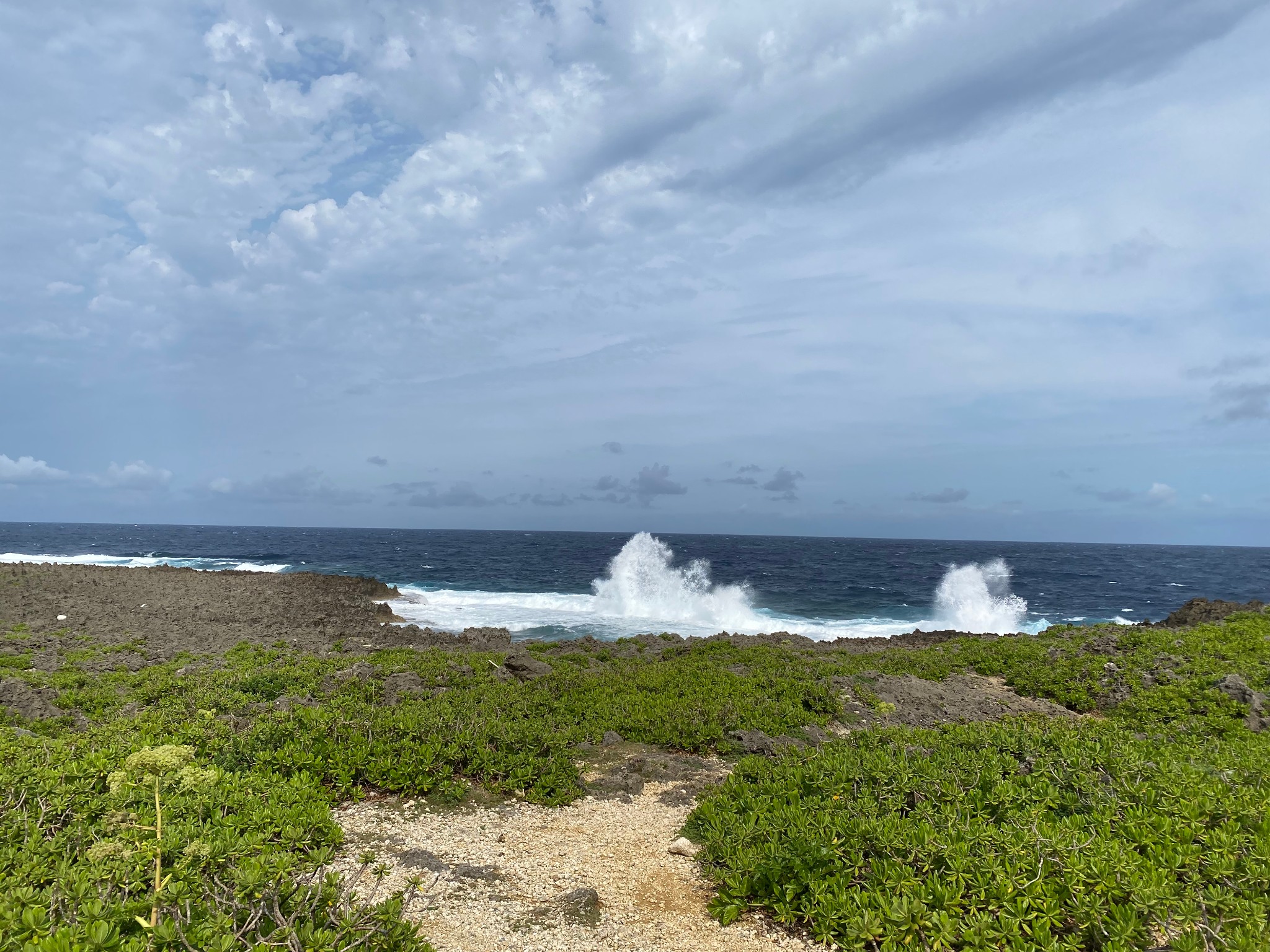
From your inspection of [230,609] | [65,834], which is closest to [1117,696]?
[65,834]

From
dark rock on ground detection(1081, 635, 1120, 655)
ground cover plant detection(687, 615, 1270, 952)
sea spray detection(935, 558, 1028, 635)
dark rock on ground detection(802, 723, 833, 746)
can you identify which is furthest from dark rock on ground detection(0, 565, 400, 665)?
sea spray detection(935, 558, 1028, 635)

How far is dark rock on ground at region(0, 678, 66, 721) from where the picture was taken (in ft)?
33.2

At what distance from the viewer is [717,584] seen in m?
47.7

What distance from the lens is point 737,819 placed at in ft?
20.1

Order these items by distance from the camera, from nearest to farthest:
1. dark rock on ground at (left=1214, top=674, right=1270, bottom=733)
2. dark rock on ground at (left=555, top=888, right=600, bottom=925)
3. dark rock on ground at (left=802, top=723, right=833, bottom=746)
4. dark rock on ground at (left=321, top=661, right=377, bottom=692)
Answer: dark rock on ground at (left=555, top=888, right=600, bottom=925), dark rock on ground at (left=1214, top=674, right=1270, bottom=733), dark rock on ground at (left=802, top=723, right=833, bottom=746), dark rock on ground at (left=321, top=661, right=377, bottom=692)

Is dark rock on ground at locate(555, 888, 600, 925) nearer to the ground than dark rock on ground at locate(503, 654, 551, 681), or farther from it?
farther from it

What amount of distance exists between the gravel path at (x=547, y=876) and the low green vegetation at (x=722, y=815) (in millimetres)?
263

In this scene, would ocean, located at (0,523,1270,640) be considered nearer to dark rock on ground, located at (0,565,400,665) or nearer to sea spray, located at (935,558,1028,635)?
sea spray, located at (935,558,1028,635)

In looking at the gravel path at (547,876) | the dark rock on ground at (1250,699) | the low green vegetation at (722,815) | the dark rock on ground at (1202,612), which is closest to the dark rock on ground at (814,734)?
the low green vegetation at (722,815)

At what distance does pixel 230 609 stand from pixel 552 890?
22.8m

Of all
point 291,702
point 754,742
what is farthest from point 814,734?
point 291,702

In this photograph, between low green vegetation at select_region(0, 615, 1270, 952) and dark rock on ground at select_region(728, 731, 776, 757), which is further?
dark rock on ground at select_region(728, 731, 776, 757)

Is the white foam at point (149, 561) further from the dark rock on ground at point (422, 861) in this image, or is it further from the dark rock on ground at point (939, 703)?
the dark rock on ground at point (422, 861)

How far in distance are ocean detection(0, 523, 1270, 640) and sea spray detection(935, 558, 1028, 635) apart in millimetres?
164
